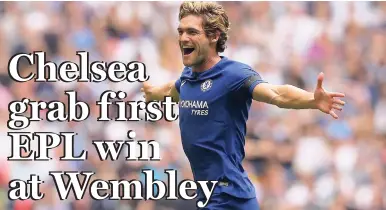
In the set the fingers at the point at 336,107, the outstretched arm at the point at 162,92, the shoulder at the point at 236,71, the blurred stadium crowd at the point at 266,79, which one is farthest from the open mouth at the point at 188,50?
the blurred stadium crowd at the point at 266,79

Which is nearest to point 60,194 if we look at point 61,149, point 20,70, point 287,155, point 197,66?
point 61,149

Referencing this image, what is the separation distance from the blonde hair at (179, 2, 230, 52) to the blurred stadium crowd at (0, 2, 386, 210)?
4.66 metres

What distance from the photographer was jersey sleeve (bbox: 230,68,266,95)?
5.32m

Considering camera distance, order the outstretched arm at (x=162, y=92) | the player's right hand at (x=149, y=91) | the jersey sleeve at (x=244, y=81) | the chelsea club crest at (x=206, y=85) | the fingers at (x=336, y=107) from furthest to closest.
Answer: the player's right hand at (x=149, y=91) < the outstretched arm at (x=162, y=92) < the chelsea club crest at (x=206, y=85) < the jersey sleeve at (x=244, y=81) < the fingers at (x=336, y=107)

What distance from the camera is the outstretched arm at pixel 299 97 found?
490cm

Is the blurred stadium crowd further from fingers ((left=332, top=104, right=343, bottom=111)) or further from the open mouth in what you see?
fingers ((left=332, top=104, right=343, bottom=111))

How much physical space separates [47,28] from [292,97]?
574cm

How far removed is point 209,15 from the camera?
5.58m

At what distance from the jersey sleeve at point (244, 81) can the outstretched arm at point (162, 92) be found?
1.06 metres

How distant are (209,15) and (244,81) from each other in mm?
517

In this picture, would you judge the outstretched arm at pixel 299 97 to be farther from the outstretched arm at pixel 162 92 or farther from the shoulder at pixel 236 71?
the outstretched arm at pixel 162 92

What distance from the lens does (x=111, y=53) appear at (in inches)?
409

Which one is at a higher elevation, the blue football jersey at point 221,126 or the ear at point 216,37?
the ear at point 216,37

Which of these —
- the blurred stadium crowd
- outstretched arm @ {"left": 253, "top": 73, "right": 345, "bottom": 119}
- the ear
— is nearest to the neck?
the ear
